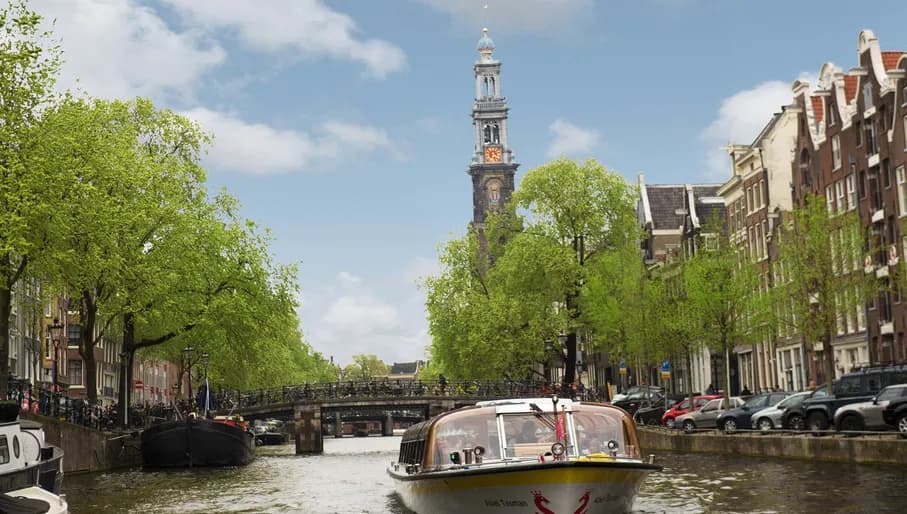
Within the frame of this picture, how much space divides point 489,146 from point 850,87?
113 metres

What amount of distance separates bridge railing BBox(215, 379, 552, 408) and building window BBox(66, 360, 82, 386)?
19444 millimetres

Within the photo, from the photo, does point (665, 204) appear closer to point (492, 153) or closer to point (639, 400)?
point (639, 400)

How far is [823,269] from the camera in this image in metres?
54.8

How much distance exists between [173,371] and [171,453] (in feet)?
318

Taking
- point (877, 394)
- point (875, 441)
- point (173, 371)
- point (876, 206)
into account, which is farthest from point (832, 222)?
point (173, 371)

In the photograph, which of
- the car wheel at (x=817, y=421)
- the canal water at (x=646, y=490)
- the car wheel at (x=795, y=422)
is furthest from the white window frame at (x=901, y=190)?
the car wheel at (x=817, y=421)

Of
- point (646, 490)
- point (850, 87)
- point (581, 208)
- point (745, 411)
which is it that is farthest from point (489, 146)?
point (646, 490)

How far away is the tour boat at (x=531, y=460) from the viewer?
22.9m

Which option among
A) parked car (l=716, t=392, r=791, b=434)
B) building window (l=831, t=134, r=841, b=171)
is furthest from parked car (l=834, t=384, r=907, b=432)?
building window (l=831, t=134, r=841, b=171)

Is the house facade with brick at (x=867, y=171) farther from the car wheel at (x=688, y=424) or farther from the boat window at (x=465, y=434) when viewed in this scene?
the boat window at (x=465, y=434)

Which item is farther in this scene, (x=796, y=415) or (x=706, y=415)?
(x=706, y=415)

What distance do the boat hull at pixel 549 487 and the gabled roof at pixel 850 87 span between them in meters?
49.2

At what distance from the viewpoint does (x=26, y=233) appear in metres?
45.3

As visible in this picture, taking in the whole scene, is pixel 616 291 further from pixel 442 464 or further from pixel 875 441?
pixel 442 464
